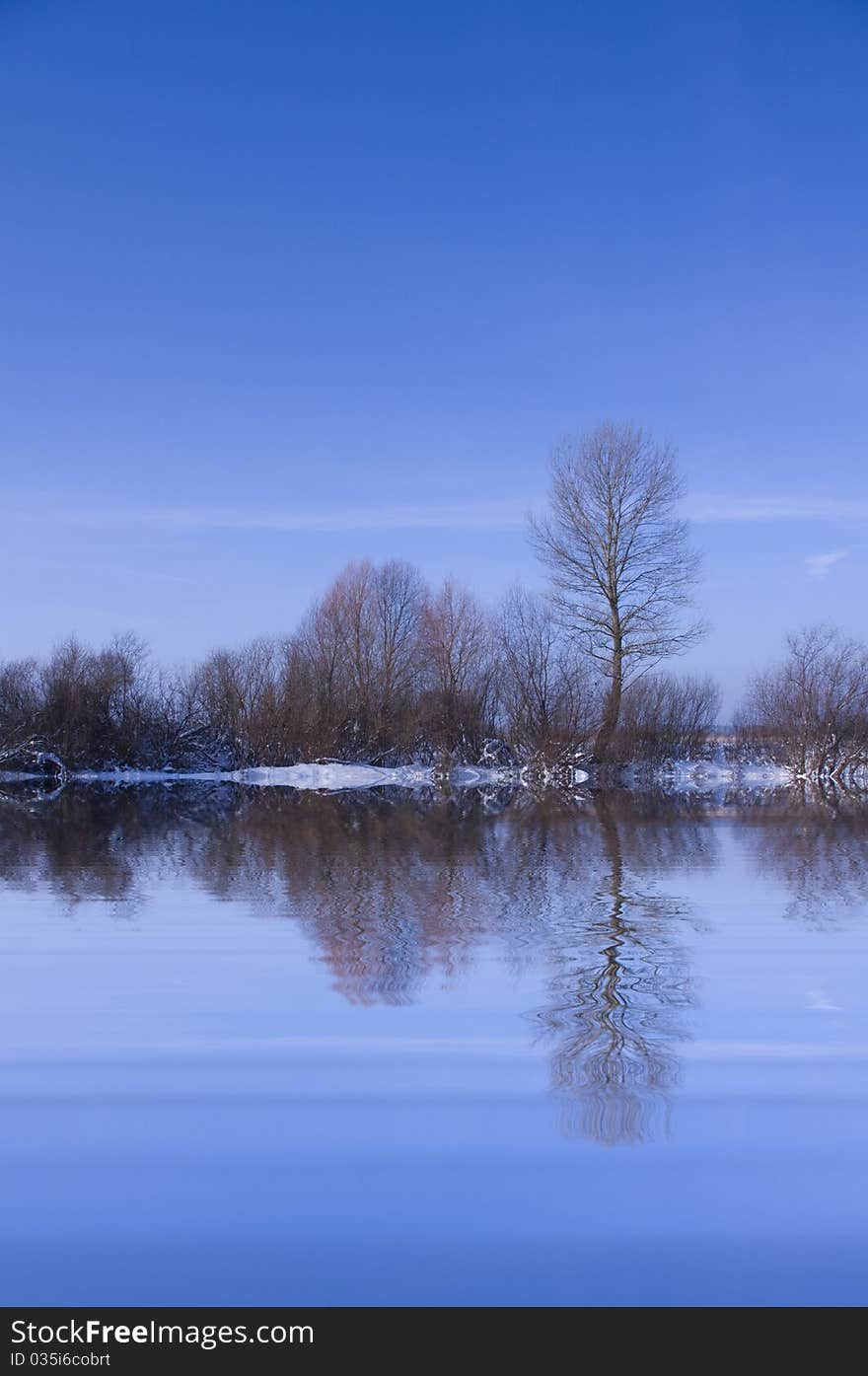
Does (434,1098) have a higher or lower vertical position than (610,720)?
lower

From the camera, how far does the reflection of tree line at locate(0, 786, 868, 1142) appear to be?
3.92 metres

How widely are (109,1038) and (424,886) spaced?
149 inches

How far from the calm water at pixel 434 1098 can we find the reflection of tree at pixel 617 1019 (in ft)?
0.06

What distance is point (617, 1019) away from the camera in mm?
4059

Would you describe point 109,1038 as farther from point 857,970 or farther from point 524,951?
point 857,970

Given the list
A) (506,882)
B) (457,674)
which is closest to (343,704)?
(457,674)

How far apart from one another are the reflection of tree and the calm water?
0.06 feet

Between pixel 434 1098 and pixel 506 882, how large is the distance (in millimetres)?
4557

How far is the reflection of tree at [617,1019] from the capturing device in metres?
3.20

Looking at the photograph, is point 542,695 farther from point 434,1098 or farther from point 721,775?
point 434,1098

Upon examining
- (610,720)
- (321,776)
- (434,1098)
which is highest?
(610,720)

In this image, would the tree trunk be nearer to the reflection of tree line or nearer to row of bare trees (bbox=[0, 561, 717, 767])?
row of bare trees (bbox=[0, 561, 717, 767])

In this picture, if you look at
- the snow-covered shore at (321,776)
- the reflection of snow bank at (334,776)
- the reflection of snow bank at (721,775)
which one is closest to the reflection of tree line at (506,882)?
the reflection of snow bank at (721,775)
